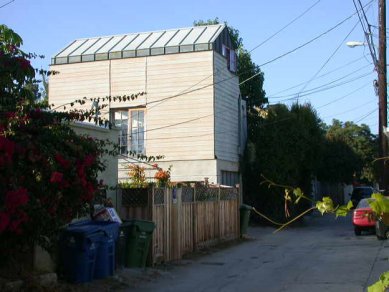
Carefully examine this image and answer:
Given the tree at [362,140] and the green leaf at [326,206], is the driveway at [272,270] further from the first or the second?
the tree at [362,140]

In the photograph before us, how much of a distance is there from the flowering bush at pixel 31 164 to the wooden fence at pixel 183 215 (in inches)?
150

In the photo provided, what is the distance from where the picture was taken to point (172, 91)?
23297mm

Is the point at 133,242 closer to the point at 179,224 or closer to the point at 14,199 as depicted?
the point at 179,224

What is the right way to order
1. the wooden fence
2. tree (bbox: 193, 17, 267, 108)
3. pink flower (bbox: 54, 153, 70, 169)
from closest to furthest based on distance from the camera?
pink flower (bbox: 54, 153, 70, 169), the wooden fence, tree (bbox: 193, 17, 267, 108)

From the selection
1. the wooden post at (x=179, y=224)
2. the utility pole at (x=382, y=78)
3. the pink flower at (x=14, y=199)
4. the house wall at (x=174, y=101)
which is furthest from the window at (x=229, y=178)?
the pink flower at (x=14, y=199)

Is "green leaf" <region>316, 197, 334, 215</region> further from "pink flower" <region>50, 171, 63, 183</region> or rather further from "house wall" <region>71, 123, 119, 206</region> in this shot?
"house wall" <region>71, 123, 119, 206</region>

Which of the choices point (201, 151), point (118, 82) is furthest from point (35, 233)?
point (118, 82)

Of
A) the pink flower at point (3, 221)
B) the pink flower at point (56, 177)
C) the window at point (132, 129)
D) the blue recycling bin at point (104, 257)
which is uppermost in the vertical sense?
the window at point (132, 129)

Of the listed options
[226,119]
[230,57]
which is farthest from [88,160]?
[230,57]

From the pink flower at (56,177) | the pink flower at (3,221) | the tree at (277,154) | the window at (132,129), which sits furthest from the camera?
the tree at (277,154)

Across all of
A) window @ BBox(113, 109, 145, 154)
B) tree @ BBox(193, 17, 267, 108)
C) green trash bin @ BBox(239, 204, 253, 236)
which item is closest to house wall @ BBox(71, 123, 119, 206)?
green trash bin @ BBox(239, 204, 253, 236)

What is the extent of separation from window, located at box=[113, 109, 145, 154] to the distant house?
0.14ft

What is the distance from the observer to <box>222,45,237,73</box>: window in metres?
24.8

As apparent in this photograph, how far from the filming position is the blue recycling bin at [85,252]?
9.82 meters
